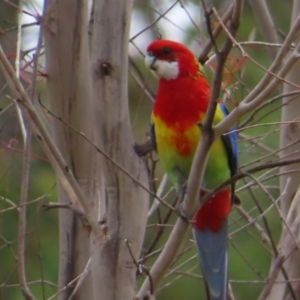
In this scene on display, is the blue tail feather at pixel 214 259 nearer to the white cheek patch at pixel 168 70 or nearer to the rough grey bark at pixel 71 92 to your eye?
the rough grey bark at pixel 71 92

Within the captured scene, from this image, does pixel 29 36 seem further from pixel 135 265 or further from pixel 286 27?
pixel 135 265

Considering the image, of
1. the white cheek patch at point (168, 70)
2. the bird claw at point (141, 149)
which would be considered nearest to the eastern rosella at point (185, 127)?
the white cheek patch at point (168, 70)

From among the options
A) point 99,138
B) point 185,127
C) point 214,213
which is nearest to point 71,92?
point 99,138

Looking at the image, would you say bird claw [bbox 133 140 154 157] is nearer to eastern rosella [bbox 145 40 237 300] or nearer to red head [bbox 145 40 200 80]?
eastern rosella [bbox 145 40 237 300]

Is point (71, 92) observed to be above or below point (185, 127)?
above

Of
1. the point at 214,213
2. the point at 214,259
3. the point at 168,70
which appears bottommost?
the point at 214,259

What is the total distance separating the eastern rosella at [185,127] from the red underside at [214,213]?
0.02m

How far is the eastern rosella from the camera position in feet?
7.10

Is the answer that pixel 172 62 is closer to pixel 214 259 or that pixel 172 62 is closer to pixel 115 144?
pixel 115 144

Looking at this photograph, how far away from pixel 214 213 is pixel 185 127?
456 millimetres

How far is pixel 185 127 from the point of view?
2152 millimetres

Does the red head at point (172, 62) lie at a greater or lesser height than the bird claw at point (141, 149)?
greater

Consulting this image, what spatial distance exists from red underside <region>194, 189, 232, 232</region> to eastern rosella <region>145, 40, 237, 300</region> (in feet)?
0.05

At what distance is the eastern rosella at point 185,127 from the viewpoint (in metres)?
2.16
